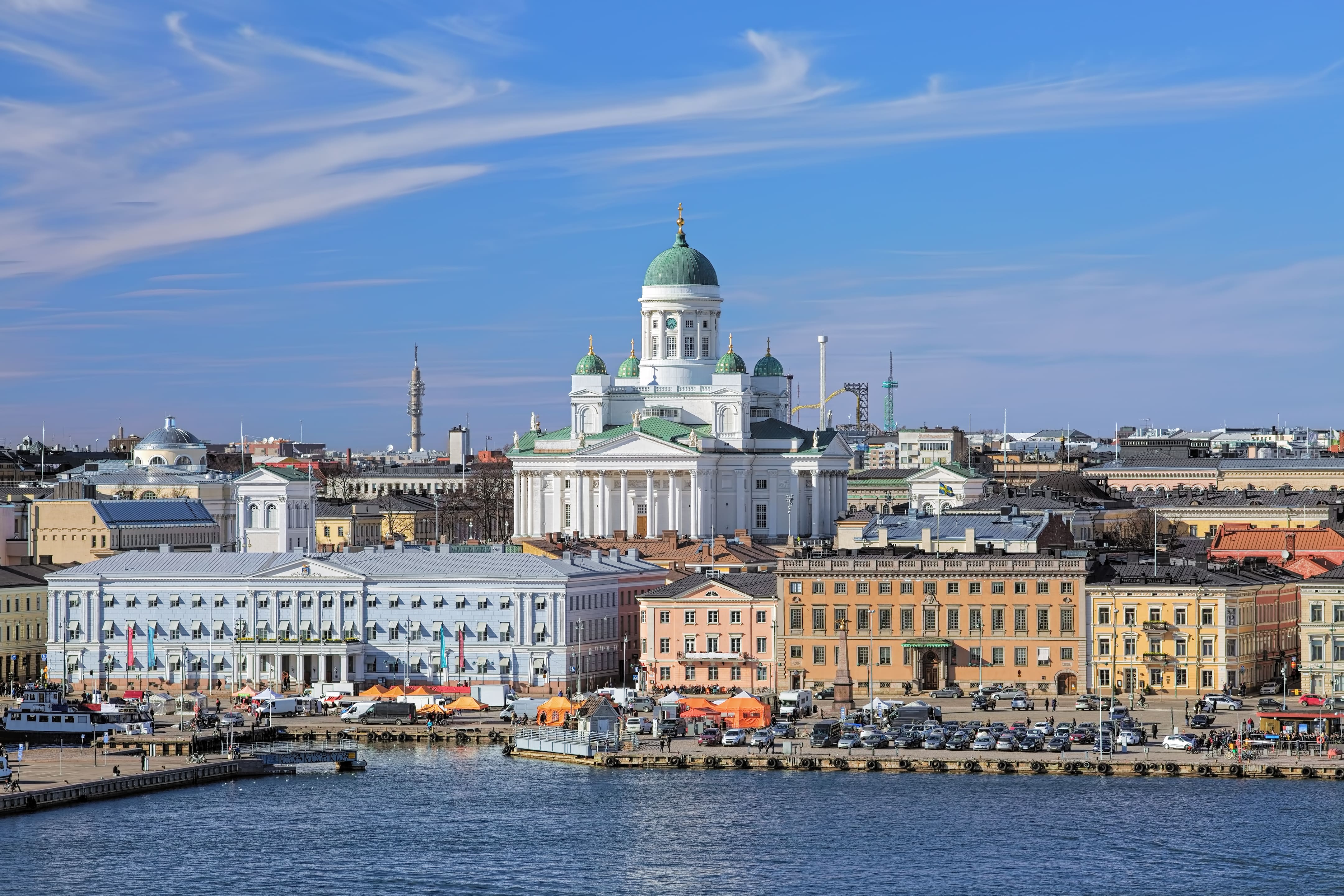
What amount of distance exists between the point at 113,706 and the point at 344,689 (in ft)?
27.4

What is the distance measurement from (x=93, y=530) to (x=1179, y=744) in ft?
224

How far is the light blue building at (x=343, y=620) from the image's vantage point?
9725 centimetres

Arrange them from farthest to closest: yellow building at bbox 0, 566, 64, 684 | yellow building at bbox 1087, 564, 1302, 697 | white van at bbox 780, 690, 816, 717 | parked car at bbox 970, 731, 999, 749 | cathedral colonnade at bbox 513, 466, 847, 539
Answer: cathedral colonnade at bbox 513, 466, 847, 539, yellow building at bbox 0, 566, 64, 684, yellow building at bbox 1087, 564, 1302, 697, white van at bbox 780, 690, 816, 717, parked car at bbox 970, 731, 999, 749

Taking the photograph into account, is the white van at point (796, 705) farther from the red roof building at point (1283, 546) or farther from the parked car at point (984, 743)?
the red roof building at point (1283, 546)

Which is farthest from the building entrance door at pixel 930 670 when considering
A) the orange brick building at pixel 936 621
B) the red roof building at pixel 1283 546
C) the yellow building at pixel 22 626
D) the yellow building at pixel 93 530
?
the yellow building at pixel 93 530

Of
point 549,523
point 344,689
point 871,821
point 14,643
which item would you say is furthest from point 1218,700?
point 549,523

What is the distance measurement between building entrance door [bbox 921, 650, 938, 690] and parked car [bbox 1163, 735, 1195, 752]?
14.5 meters

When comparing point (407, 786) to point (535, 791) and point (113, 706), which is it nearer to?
point (535, 791)

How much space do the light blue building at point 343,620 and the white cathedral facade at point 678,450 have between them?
3979cm

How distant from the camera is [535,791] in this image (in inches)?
3022

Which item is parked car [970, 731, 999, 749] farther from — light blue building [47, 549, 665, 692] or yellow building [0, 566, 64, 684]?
yellow building [0, 566, 64, 684]

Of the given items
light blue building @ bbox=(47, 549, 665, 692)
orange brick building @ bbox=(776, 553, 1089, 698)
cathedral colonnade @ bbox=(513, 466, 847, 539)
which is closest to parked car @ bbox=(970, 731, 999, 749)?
orange brick building @ bbox=(776, 553, 1089, 698)

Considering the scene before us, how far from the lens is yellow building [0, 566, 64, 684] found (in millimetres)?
107312

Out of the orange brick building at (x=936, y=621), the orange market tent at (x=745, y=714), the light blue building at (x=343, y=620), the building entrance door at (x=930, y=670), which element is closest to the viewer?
the orange market tent at (x=745, y=714)
